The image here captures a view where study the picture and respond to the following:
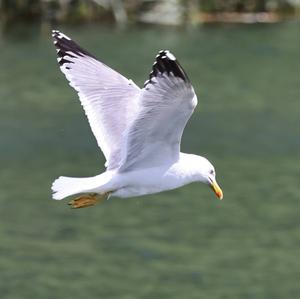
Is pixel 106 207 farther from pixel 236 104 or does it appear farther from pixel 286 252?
pixel 236 104

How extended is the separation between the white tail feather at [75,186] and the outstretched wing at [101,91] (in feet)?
1.62

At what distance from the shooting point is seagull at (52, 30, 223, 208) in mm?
6047

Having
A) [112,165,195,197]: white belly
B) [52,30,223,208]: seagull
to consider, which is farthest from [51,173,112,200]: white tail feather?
[112,165,195,197]: white belly

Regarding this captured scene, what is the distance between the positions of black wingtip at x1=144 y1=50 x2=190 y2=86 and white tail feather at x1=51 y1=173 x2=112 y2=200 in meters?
0.82

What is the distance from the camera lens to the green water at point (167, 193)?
10.3 m

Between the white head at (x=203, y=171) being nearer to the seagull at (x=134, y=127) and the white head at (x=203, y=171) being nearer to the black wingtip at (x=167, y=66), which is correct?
the seagull at (x=134, y=127)

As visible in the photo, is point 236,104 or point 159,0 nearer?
point 236,104

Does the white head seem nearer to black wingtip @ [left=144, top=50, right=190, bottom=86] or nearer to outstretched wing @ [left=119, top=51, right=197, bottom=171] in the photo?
outstretched wing @ [left=119, top=51, right=197, bottom=171]

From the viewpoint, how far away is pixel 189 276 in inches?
407

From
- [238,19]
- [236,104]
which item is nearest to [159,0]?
[238,19]

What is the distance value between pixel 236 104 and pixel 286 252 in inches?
199

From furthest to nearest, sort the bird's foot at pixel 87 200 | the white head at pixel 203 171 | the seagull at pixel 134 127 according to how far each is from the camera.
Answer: the bird's foot at pixel 87 200
the white head at pixel 203 171
the seagull at pixel 134 127

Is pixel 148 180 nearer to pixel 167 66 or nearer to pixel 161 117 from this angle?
pixel 161 117

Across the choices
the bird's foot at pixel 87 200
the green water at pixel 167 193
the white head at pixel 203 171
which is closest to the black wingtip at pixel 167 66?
the white head at pixel 203 171
